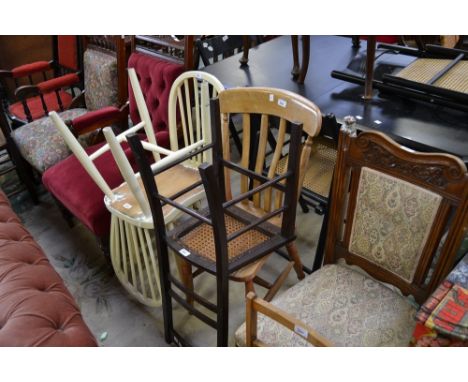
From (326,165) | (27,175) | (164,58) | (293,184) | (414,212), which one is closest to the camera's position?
(414,212)

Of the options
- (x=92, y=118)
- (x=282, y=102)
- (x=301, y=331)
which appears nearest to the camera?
(x=301, y=331)

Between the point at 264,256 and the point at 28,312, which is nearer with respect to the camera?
the point at 28,312

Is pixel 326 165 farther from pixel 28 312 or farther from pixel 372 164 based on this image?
pixel 28 312

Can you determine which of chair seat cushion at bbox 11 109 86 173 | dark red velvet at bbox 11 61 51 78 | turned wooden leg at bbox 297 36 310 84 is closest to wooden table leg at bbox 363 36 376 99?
turned wooden leg at bbox 297 36 310 84

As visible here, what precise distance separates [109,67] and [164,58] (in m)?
0.40

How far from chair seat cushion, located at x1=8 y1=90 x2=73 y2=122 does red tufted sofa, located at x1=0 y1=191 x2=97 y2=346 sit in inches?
45.3

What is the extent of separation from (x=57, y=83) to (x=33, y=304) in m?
1.50

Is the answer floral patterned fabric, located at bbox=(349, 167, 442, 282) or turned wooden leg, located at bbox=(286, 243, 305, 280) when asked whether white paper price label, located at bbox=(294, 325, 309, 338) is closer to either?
floral patterned fabric, located at bbox=(349, 167, 442, 282)

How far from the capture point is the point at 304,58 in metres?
1.66

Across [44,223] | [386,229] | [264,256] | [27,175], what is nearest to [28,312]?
[264,256]

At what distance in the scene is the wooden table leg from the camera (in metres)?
1.37

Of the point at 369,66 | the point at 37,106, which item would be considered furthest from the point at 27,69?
the point at 369,66

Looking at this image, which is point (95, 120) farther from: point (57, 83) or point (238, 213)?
point (238, 213)

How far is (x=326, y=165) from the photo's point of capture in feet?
5.50
